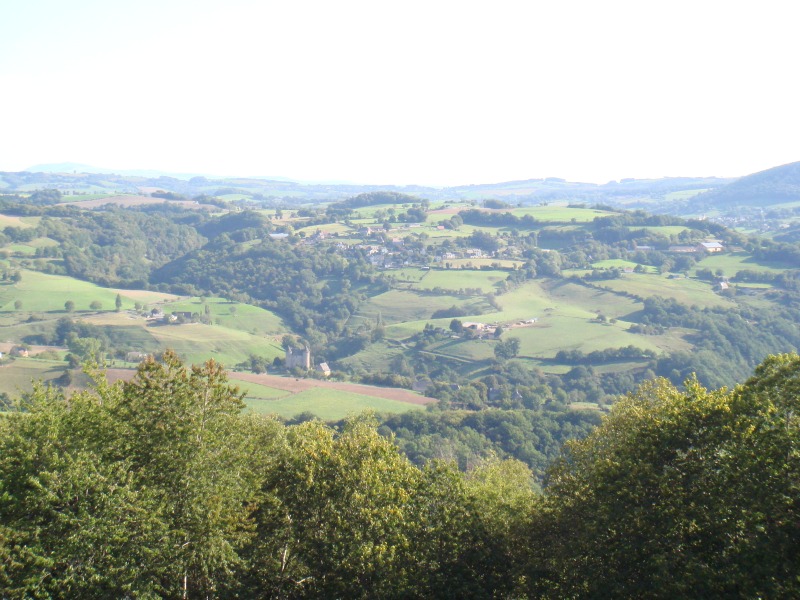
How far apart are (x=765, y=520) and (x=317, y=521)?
1105 cm

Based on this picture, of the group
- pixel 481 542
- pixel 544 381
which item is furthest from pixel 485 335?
pixel 481 542

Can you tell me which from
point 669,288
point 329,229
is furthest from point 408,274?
point 669,288

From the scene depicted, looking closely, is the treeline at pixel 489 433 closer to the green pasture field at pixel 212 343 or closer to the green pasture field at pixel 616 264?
the green pasture field at pixel 212 343

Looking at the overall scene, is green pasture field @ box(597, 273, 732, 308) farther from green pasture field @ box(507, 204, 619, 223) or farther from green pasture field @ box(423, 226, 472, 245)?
green pasture field @ box(423, 226, 472, 245)

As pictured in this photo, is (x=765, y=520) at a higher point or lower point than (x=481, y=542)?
higher

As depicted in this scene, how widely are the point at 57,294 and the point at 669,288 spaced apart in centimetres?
10081

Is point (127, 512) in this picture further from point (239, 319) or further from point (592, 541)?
point (239, 319)

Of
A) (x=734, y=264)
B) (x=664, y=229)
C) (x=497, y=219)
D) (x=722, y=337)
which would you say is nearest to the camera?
(x=722, y=337)

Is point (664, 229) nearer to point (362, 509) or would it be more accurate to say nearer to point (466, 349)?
point (466, 349)

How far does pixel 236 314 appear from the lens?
127m

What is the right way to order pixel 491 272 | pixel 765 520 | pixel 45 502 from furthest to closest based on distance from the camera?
pixel 491 272
pixel 45 502
pixel 765 520

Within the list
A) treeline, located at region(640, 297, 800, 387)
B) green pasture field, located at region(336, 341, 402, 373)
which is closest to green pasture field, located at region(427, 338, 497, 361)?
green pasture field, located at region(336, 341, 402, 373)

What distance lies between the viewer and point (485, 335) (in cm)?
10550

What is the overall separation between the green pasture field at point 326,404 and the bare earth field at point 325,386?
1455 mm
